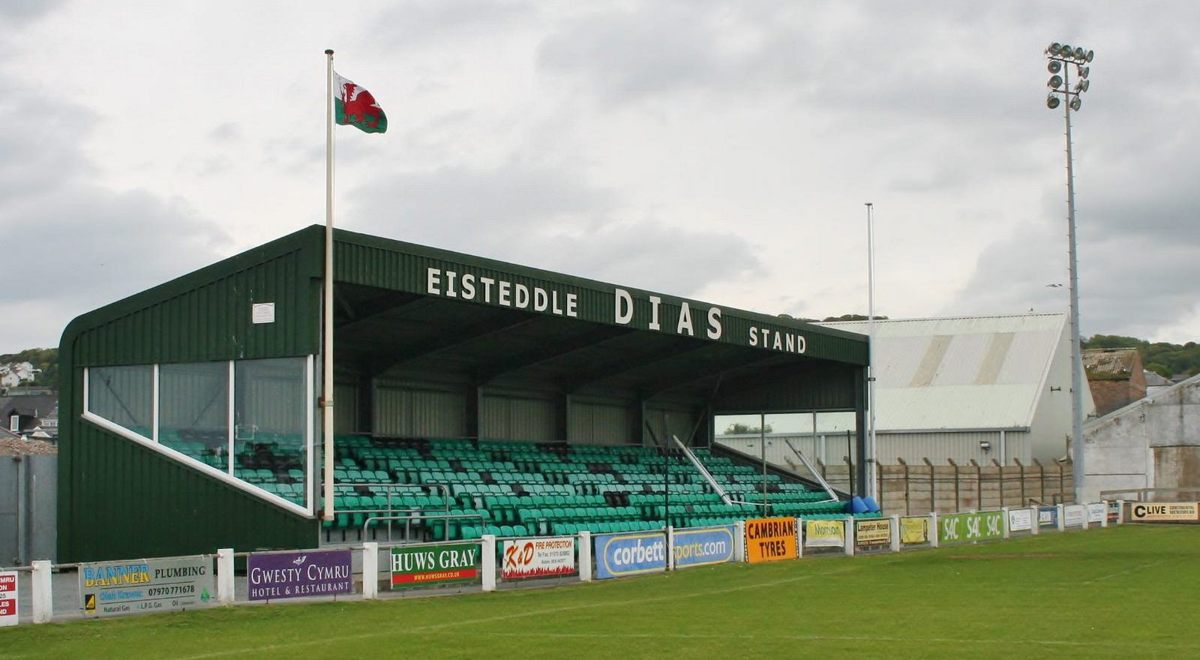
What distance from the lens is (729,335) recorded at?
44406 mm

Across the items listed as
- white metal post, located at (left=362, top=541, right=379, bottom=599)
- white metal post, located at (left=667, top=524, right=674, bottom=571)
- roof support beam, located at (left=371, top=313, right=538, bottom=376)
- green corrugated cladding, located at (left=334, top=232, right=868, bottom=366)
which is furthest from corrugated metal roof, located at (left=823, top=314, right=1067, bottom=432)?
white metal post, located at (left=362, top=541, right=379, bottom=599)

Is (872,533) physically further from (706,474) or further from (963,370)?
(963,370)

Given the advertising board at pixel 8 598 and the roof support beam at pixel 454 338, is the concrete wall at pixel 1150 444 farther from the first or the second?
the advertising board at pixel 8 598

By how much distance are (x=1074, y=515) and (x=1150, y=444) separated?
1672 centimetres

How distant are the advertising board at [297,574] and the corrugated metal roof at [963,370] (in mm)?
51920

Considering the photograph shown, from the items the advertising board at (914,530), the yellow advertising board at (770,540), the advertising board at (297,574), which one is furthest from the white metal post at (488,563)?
the advertising board at (914,530)

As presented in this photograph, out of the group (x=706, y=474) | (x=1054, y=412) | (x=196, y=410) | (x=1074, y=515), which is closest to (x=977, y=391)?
(x=1054, y=412)

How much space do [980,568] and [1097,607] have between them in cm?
1022

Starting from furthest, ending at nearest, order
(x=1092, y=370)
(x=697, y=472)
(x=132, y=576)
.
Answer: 1. (x=1092, y=370)
2. (x=697, y=472)
3. (x=132, y=576)

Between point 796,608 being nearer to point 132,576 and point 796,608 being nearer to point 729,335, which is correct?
point 132,576

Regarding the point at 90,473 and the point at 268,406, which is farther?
the point at 90,473

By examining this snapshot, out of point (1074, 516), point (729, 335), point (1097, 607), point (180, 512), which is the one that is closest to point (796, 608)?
point (1097, 607)

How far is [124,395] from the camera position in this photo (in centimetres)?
3127

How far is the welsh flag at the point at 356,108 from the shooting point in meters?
29.1
